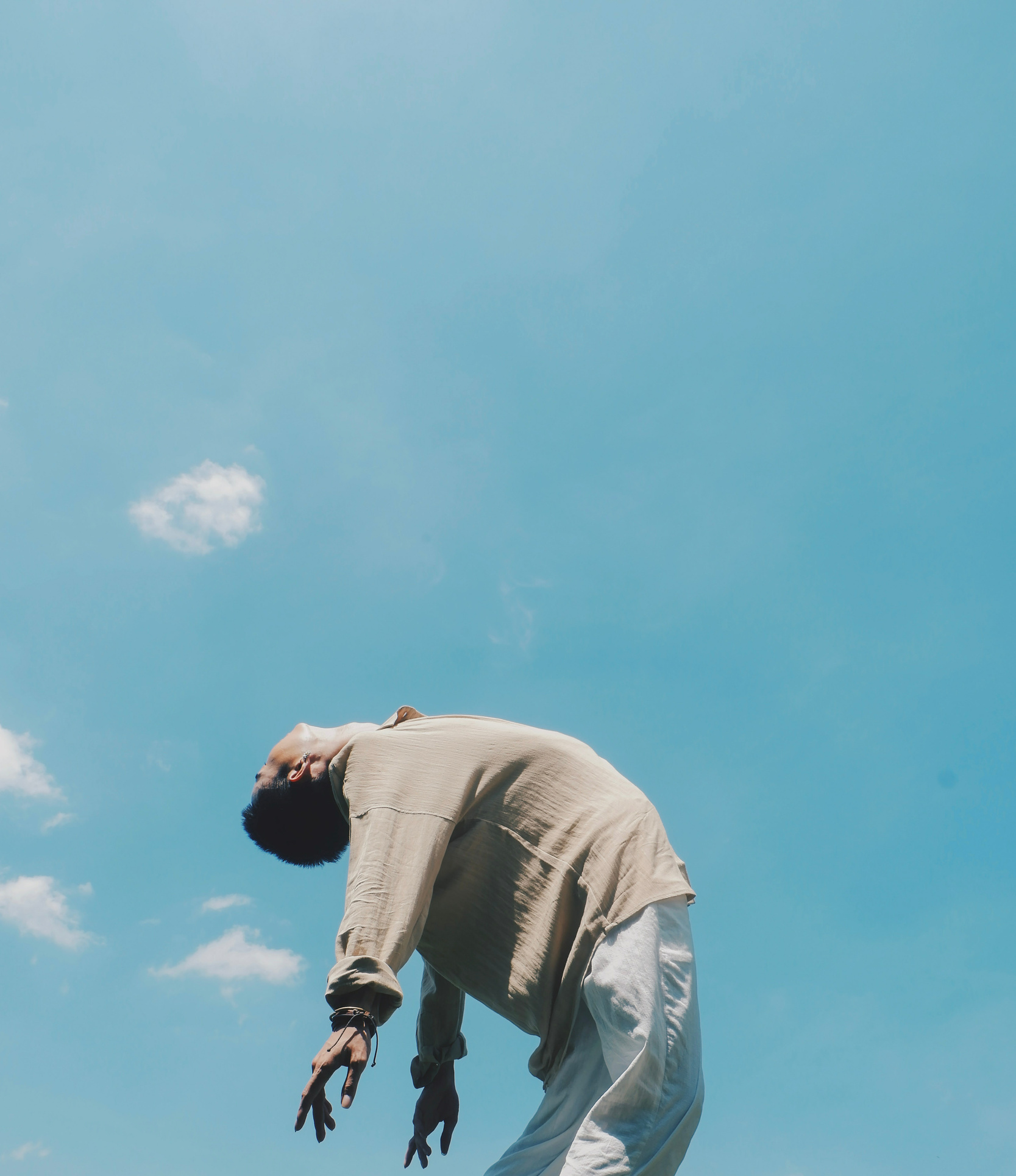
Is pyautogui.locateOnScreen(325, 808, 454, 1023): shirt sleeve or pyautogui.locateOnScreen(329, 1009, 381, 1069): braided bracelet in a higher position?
pyautogui.locateOnScreen(325, 808, 454, 1023): shirt sleeve

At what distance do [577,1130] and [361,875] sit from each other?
A: 1.02 meters

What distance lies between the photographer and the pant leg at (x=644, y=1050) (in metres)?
2.65

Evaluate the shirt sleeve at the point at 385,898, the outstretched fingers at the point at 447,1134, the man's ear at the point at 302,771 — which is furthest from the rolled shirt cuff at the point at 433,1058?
the shirt sleeve at the point at 385,898

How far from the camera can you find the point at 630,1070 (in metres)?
2.68

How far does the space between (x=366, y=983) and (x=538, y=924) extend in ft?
2.29

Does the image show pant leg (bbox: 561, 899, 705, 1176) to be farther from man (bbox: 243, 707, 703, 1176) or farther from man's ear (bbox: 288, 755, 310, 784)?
man's ear (bbox: 288, 755, 310, 784)

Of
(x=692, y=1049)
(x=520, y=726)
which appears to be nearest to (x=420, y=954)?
(x=520, y=726)

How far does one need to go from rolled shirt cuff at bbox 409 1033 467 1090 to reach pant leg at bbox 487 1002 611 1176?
118 centimetres

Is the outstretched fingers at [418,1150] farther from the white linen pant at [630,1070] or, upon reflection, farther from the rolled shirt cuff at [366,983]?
the rolled shirt cuff at [366,983]

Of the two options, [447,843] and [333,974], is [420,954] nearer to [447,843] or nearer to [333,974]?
[447,843]

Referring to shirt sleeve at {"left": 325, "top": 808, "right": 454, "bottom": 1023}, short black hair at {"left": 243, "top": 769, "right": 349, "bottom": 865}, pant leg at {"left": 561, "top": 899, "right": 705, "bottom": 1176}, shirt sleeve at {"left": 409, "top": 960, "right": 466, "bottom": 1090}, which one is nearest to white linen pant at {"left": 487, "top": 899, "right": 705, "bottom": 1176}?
pant leg at {"left": 561, "top": 899, "right": 705, "bottom": 1176}

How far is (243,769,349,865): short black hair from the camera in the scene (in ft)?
13.6

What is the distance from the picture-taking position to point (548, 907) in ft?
10.3

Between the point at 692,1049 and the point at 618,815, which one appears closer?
the point at 692,1049
